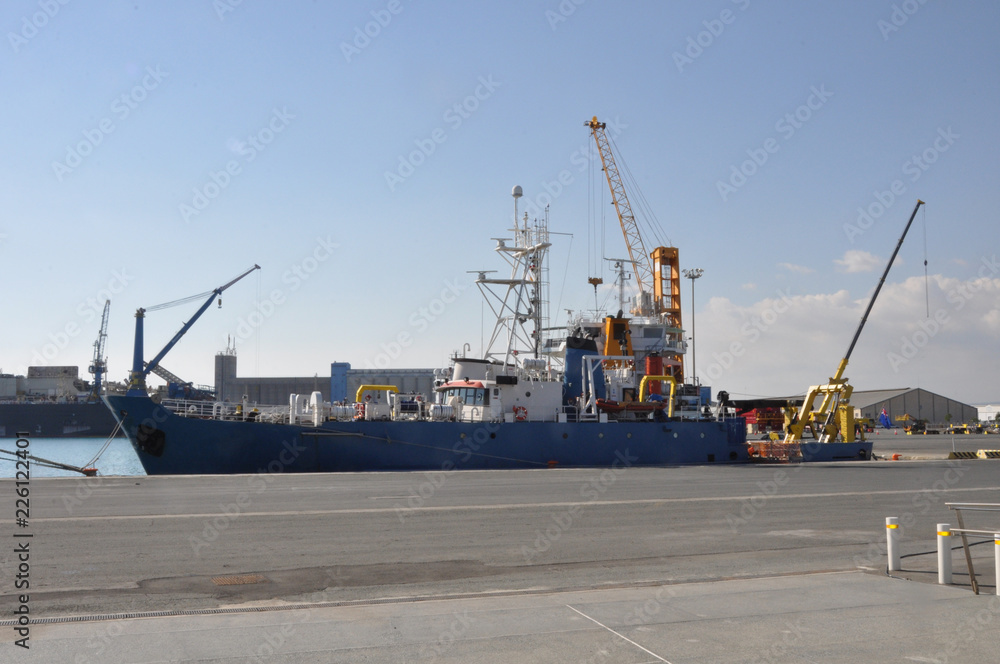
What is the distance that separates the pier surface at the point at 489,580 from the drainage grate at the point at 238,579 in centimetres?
5

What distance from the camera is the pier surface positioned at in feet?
23.4

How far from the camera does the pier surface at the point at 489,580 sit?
7.14 m

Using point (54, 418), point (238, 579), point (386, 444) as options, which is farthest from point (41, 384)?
point (238, 579)

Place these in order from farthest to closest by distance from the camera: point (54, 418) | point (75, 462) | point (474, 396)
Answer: point (54, 418) → point (75, 462) → point (474, 396)

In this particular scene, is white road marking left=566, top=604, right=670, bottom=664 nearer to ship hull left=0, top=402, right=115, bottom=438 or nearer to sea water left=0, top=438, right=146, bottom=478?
sea water left=0, top=438, right=146, bottom=478

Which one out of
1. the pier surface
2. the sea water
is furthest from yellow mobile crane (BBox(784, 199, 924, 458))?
the sea water

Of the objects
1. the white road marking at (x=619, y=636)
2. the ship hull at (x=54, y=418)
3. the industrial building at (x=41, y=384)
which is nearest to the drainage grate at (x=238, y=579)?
the white road marking at (x=619, y=636)

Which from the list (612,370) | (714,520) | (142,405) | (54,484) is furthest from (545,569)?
(612,370)

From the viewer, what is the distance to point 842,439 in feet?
136

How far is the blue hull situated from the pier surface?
8765 mm

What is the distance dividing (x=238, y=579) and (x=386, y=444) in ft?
67.6

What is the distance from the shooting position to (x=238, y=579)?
10.2m

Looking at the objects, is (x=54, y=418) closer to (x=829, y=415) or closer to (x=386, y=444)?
(x=386, y=444)

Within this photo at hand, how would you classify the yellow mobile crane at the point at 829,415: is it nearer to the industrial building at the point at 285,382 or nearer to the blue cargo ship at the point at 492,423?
the blue cargo ship at the point at 492,423
